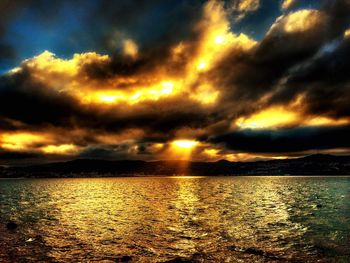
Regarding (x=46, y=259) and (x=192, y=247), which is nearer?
(x=46, y=259)

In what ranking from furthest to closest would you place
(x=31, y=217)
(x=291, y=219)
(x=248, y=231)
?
(x=31, y=217) < (x=291, y=219) < (x=248, y=231)

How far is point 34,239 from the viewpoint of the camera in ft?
135

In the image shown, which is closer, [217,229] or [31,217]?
[217,229]

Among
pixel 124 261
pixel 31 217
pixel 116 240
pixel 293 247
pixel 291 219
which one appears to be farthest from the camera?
pixel 31 217

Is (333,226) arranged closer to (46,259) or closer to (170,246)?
(170,246)

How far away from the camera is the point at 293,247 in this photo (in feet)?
117

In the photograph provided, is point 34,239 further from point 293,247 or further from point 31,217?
point 293,247

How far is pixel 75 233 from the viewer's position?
4509 cm

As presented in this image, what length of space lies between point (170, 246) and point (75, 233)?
16763 millimetres

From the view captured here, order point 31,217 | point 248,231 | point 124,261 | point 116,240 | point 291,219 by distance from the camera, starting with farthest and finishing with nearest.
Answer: point 31,217 → point 291,219 → point 248,231 → point 116,240 → point 124,261

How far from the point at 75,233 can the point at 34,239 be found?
586cm

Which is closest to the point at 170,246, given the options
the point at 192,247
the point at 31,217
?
the point at 192,247

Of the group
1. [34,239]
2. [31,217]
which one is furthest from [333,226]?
[31,217]

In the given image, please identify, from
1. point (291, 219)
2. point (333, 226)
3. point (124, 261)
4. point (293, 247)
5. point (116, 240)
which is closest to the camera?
point (124, 261)
